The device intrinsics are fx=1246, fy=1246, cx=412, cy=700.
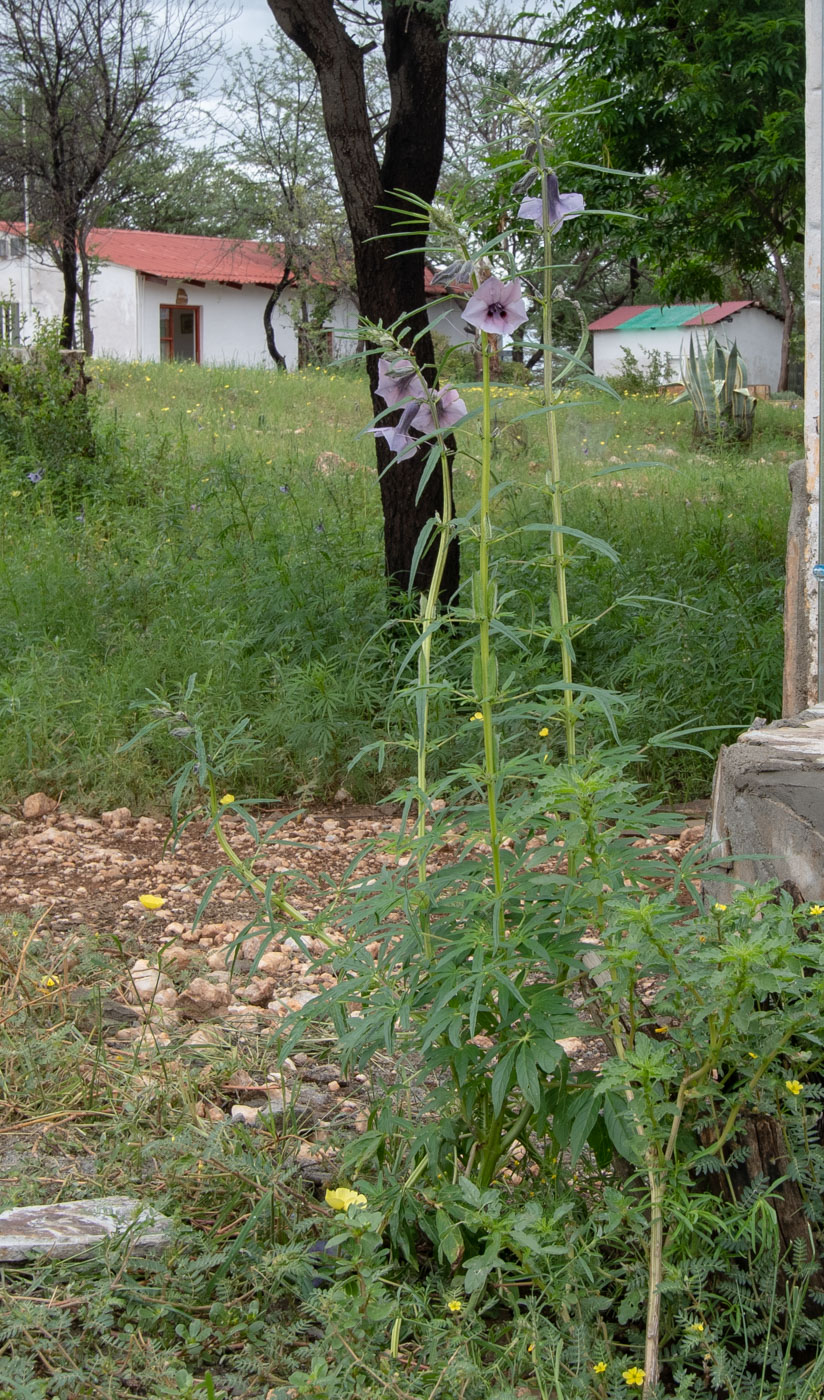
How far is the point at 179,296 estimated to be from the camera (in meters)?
29.9

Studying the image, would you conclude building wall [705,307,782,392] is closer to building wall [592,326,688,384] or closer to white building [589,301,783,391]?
white building [589,301,783,391]

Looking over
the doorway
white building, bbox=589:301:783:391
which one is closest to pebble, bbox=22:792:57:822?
white building, bbox=589:301:783:391

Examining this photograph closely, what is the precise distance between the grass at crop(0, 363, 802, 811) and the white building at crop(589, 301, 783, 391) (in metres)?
23.4

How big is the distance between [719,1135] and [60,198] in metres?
15.6

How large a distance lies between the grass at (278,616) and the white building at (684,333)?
23.4 meters

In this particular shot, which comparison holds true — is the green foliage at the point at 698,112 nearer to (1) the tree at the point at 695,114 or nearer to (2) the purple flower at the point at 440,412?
(1) the tree at the point at 695,114

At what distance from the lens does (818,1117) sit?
5.45ft

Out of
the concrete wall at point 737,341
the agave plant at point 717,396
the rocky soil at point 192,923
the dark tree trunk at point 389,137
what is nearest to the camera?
the rocky soil at point 192,923

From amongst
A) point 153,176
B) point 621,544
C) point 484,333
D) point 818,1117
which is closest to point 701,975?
point 818,1117

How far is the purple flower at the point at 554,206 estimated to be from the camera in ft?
6.21

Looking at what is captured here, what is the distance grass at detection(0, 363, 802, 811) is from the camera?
4.55 metres

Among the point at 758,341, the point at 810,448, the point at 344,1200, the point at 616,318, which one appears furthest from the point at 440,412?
the point at 616,318

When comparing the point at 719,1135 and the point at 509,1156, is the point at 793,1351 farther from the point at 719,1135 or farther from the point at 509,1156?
the point at 509,1156

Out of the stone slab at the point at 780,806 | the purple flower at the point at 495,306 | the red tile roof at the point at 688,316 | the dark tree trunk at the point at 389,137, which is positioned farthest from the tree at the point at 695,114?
the red tile roof at the point at 688,316
